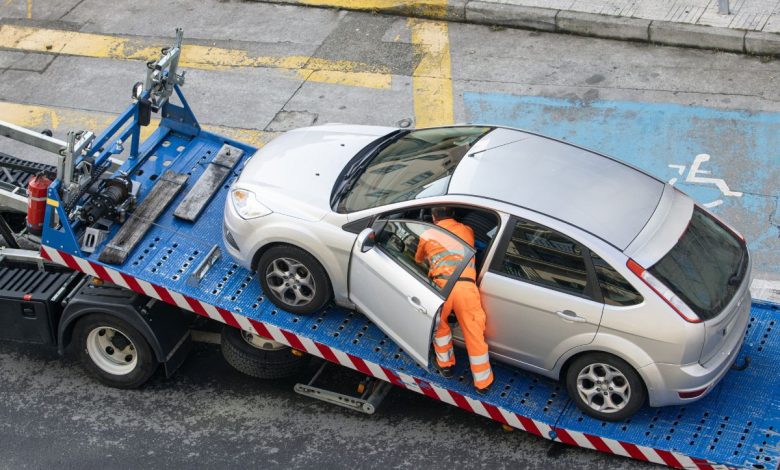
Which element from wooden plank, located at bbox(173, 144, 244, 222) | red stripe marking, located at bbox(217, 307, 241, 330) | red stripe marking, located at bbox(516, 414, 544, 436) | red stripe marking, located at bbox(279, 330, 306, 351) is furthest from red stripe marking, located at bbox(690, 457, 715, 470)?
wooden plank, located at bbox(173, 144, 244, 222)

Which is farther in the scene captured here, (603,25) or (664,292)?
(603,25)

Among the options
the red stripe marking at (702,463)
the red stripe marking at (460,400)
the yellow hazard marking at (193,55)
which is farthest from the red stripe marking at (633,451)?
the yellow hazard marking at (193,55)

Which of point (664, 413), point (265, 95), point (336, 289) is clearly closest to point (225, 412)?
point (336, 289)

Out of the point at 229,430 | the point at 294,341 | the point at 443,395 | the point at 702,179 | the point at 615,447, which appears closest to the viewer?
the point at 615,447

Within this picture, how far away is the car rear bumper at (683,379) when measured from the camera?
693 centimetres

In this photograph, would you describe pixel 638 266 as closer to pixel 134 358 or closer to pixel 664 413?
pixel 664 413

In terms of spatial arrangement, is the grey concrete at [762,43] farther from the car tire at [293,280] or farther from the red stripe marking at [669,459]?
the car tire at [293,280]

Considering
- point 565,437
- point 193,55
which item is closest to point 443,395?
point 565,437

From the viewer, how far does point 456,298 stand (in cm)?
719

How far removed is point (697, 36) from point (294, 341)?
6742 mm

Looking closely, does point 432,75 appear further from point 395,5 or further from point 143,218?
point 143,218

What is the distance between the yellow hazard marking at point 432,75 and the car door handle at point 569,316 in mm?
4475

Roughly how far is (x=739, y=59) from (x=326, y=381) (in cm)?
650

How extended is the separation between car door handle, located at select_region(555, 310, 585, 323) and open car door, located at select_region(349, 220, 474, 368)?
0.71m
